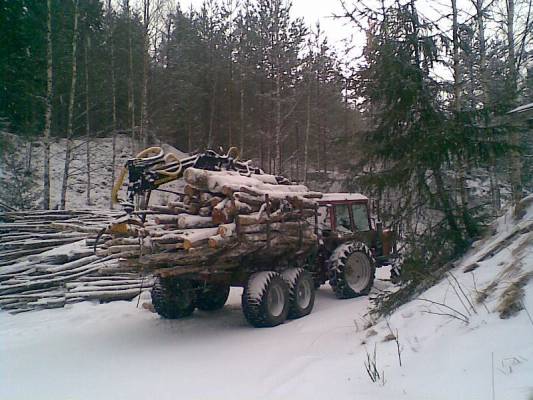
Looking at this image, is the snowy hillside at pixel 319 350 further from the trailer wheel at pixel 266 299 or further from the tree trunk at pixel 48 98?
the tree trunk at pixel 48 98

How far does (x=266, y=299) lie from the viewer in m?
7.89

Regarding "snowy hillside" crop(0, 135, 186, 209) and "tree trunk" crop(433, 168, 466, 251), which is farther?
"snowy hillside" crop(0, 135, 186, 209)

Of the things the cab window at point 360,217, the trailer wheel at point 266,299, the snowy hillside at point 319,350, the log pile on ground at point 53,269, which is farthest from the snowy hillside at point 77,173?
the trailer wheel at point 266,299

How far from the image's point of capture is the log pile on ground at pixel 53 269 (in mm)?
9933

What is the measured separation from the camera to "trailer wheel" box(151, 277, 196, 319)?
8.68 meters

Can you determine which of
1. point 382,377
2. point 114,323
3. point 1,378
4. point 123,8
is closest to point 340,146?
point 382,377

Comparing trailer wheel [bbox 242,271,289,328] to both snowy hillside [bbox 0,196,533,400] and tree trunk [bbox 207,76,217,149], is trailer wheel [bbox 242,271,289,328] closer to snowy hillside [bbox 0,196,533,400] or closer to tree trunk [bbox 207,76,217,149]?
snowy hillside [bbox 0,196,533,400]

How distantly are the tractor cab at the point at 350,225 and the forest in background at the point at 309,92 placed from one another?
5.20ft

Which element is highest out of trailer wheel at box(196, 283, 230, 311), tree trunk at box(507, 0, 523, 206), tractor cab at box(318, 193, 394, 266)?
tree trunk at box(507, 0, 523, 206)

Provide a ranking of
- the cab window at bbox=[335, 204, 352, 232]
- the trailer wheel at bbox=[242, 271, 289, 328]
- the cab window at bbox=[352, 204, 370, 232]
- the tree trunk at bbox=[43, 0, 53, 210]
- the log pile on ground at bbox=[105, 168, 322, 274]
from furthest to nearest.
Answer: the tree trunk at bbox=[43, 0, 53, 210] < the cab window at bbox=[352, 204, 370, 232] < the cab window at bbox=[335, 204, 352, 232] < the trailer wheel at bbox=[242, 271, 289, 328] < the log pile on ground at bbox=[105, 168, 322, 274]

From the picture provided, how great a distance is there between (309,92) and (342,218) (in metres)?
18.7

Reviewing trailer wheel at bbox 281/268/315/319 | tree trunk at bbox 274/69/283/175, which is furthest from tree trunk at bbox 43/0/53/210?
trailer wheel at bbox 281/268/315/319

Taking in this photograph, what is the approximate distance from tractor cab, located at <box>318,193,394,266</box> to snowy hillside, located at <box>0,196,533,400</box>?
2.07 metres

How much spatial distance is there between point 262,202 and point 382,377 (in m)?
4.57
